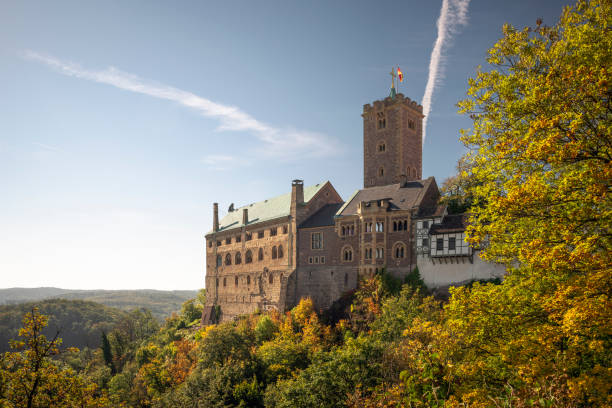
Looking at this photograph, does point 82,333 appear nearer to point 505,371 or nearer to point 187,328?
point 187,328

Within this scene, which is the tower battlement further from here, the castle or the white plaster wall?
the white plaster wall

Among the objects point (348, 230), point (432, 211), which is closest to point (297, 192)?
point (348, 230)

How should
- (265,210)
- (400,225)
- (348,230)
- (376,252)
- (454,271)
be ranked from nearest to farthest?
(454,271) → (400,225) → (376,252) → (348,230) → (265,210)

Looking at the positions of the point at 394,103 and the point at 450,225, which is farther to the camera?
the point at 394,103

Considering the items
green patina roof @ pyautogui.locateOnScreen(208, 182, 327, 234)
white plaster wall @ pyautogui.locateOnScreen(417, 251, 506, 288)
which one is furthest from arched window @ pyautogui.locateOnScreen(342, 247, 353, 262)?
green patina roof @ pyautogui.locateOnScreen(208, 182, 327, 234)

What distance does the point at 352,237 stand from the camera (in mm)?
51812

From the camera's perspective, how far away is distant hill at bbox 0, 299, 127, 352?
15900 centimetres

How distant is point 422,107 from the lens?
6159cm

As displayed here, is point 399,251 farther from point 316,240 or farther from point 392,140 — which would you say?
point 392,140

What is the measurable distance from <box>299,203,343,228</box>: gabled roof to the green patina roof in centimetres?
247

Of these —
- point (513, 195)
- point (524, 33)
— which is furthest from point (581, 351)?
point (524, 33)

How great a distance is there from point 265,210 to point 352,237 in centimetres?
2304

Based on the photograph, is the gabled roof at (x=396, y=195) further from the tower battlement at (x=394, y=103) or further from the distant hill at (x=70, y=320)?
the distant hill at (x=70, y=320)

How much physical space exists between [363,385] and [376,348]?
132 inches
